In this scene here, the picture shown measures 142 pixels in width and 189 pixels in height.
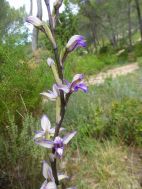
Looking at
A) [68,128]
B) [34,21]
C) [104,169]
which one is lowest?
[104,169]

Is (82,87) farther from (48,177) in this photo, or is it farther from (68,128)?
(68,128)

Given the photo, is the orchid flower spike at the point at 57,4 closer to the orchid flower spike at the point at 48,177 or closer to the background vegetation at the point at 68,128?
the orchid flower spike at the point at 48,177

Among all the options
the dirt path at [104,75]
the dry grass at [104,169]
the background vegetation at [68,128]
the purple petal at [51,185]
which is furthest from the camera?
the dirt path at [104,75]

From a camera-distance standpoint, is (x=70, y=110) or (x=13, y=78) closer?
(x=13, y=78)

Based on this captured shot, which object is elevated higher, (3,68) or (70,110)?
(3,68)

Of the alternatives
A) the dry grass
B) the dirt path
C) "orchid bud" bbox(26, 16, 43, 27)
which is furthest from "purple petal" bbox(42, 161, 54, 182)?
the dirt path

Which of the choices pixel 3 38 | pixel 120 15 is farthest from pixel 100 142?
pixel 120 15

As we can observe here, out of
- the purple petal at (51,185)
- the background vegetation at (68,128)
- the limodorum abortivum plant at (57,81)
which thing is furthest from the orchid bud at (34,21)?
the background vegetation at (68,128)

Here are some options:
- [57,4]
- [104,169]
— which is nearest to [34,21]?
[57,4]

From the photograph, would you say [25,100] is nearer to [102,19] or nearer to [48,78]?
[48,78]

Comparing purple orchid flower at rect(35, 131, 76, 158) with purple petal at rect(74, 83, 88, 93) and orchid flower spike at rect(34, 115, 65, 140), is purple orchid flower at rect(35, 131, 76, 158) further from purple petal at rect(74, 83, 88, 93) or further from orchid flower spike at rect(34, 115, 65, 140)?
purple petal at rect(74, 83, 88, 93)

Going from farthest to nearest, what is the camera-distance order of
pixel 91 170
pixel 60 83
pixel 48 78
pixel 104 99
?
pixel 104 99 → pixel 48 78 → pixel 91 170 → pixel 60 83
